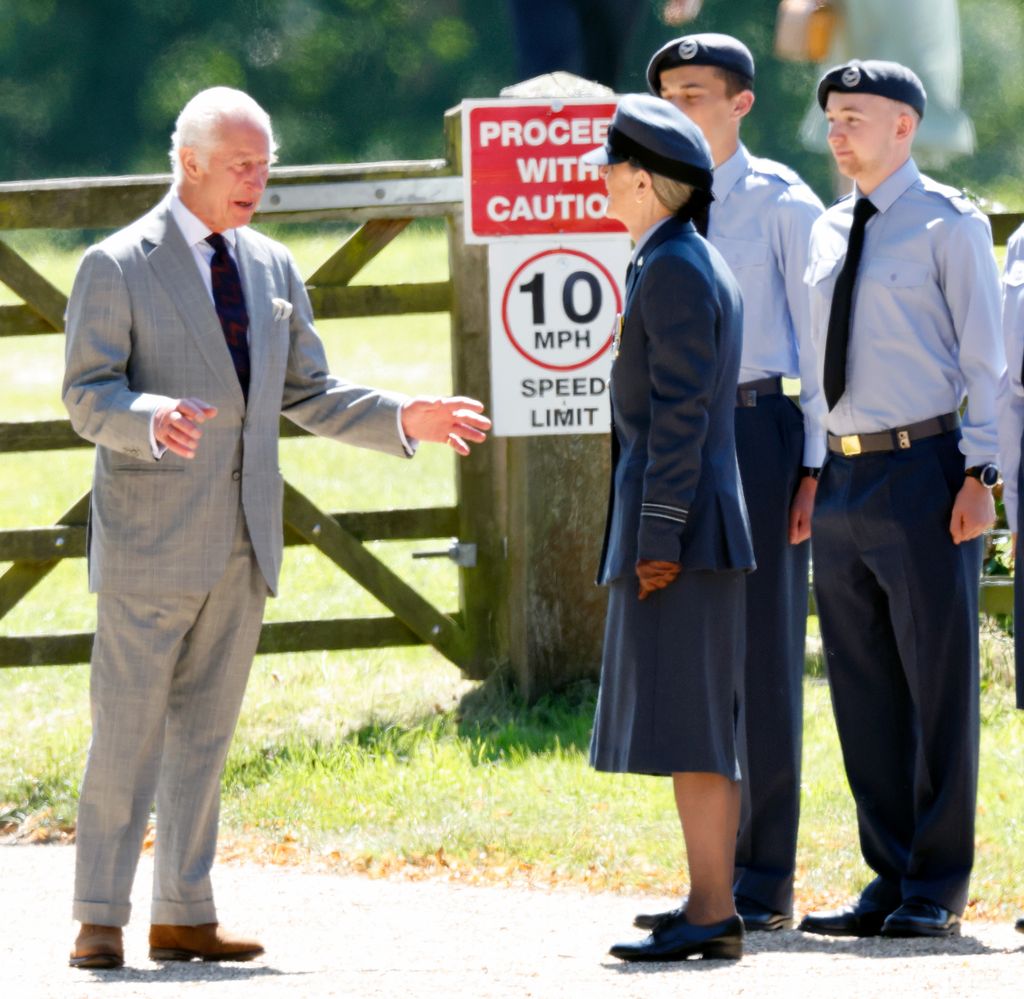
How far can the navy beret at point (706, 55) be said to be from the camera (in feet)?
16.5

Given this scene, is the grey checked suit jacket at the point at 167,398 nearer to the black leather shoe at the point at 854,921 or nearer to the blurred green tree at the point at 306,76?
the black leather shoe at the point at 854,921

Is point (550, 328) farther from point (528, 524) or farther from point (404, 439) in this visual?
point (404, 439)

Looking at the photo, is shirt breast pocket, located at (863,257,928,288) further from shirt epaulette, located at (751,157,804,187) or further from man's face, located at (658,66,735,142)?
man's face, located at (658,66,735,142)

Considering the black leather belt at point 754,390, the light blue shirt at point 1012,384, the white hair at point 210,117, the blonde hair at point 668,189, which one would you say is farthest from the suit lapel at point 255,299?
the light blue shirt at point 1012,384

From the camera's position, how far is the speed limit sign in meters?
6.74

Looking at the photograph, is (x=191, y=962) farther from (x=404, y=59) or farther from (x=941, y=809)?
(x=404, y=59)

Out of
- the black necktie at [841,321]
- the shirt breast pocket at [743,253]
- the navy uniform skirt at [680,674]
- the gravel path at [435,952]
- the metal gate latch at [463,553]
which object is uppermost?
the shirt breast pocket at [743,253]

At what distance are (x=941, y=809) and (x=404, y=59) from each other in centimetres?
2414

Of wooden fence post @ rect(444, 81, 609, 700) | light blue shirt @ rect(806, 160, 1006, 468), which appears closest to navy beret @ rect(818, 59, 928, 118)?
light blue shirt @ rect(806, 160, 1006, 468)

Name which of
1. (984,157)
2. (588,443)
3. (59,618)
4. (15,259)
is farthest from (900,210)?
(984,157)

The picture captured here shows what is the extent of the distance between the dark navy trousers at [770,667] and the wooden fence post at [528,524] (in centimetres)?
191

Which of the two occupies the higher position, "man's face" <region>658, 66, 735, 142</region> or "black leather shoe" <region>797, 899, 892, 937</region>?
"man's face" <region>658, 66, 735, 142</region>

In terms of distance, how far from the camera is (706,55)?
16.5ft

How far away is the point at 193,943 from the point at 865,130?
7.80 feet
